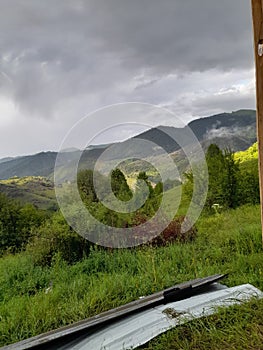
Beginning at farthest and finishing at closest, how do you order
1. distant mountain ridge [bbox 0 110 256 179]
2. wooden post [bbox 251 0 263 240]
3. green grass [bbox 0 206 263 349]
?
distant mountain ridge [bbox 0 110 256 179] < green grass [bbox 0 206 263 349] < wooden post [bbox 251 0 263 240]

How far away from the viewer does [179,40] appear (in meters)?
3.54

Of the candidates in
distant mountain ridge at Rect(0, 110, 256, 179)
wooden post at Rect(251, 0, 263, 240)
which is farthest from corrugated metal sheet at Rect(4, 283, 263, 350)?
distant mountain ridge at Rect(0, 110, 256, 179)

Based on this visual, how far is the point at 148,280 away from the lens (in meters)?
2.72

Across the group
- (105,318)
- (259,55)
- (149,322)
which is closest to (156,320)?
(149,322)

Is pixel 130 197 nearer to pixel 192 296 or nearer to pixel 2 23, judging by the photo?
pixel 192 296

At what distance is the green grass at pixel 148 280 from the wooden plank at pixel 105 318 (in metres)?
0.18

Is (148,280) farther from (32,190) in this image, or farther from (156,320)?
(32,190)

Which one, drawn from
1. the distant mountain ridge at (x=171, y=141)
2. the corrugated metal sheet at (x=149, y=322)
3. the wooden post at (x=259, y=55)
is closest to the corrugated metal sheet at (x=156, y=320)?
the corrugated metal sheet at (x=149, y=322)

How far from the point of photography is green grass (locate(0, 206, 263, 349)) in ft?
6.19

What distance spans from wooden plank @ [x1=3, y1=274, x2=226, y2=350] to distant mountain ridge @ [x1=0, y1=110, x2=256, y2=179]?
4.85 feet

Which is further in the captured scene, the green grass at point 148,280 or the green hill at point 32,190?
the green hill at point 32,190

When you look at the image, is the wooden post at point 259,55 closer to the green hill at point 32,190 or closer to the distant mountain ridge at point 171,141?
the distant mountain ridge at point 171,141

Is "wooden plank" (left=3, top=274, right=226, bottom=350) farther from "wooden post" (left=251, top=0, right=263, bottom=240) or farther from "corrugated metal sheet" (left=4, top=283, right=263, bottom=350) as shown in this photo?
"wooden post" (left=251, top=0, right=263, bottom=240)

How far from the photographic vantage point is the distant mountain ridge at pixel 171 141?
3.45 m
